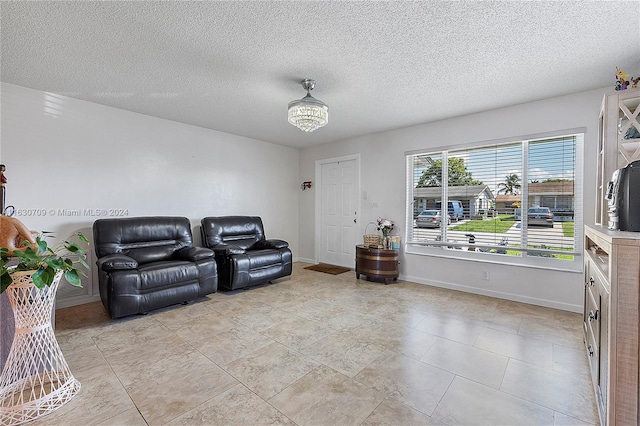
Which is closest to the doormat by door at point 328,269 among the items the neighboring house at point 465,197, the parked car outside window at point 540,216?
the neighboring house at point 465,197

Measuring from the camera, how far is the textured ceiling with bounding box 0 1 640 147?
1.85 meters

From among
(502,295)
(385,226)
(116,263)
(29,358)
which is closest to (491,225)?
(502,295)

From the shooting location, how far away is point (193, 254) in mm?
3531

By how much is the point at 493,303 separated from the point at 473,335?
3.64ft

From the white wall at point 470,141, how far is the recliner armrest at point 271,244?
4.95 feet

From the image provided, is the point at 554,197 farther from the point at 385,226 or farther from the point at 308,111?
the point at 308,111

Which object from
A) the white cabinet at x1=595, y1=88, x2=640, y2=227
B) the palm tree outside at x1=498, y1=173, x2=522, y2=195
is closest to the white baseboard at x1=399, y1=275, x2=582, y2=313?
the palm tree outside at x1=498, y1=173, x2=522, y2=195

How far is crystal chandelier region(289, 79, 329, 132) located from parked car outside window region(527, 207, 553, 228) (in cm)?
283

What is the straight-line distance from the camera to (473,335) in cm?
256

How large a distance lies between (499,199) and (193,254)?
4.03 meters

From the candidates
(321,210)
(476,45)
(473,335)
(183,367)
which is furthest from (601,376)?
(321,210)

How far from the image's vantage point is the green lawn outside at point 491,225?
3656 mm

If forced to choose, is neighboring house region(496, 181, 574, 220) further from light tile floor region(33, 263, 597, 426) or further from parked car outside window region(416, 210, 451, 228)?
light tile floor region(33, 263, 597, 426)

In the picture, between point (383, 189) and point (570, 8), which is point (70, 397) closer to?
point (570, 8)
